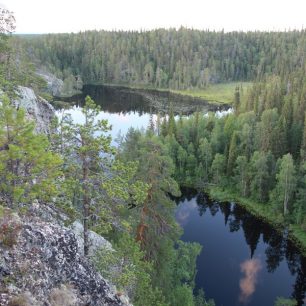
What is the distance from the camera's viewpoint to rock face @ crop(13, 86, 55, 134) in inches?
1388

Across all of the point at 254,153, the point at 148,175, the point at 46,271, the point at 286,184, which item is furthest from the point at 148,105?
the point at 46,271

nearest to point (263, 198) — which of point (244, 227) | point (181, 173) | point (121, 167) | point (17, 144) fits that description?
point (244, 227)

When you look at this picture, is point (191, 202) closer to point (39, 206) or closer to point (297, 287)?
point (297, 287)

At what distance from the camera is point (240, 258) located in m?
64.2

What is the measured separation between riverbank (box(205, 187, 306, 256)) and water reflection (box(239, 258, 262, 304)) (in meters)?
7.98

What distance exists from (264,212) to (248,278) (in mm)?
19293

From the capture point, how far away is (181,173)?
91.8m

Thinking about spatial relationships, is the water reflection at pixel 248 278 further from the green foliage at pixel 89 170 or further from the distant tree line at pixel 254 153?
the green foliage at pixel 89 170

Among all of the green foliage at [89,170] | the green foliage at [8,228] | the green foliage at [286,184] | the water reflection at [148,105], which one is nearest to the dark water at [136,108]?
the water reflection at [148,105]

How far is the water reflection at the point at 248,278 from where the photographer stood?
55.1 meters

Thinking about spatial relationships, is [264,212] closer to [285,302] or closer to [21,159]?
[285,302]

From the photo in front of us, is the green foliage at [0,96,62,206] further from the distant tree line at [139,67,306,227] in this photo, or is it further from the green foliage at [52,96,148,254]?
the distant tree line at [139,67,306,227]

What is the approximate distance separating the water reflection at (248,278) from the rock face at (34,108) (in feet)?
119

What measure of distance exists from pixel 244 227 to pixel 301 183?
13.2m
